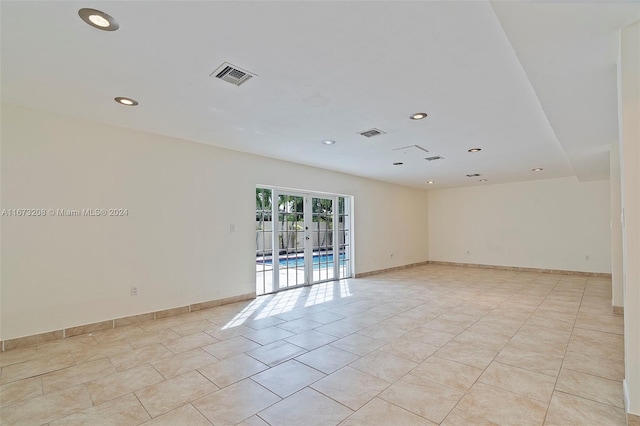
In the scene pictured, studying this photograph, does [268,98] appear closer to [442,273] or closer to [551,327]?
[551,327]

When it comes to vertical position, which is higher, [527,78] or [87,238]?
[527,78]

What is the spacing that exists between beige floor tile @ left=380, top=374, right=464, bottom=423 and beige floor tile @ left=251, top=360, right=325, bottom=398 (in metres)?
0.63

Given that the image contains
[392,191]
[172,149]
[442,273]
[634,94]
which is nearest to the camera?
[634,94]

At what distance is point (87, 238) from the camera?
3.67 m

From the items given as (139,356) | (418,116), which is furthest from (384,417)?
(418,116)

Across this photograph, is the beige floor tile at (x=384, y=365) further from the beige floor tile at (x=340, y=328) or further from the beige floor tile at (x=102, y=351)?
the beige floor tile at (x=102, y=351)

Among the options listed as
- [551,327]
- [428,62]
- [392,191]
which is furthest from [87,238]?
[392,191]

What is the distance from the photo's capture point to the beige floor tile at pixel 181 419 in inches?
77.1

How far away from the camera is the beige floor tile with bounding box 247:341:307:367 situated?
2893mm

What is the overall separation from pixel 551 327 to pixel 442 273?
4446 mm

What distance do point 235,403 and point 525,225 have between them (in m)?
8.91

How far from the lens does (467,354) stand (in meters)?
A: 2.99

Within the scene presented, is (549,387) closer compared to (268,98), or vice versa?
(549,387)

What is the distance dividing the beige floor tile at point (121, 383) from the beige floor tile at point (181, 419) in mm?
530
